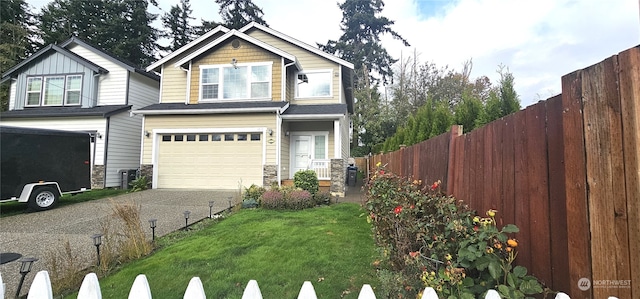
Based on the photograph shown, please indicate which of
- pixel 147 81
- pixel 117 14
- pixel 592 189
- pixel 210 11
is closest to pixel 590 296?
pixel 592 189

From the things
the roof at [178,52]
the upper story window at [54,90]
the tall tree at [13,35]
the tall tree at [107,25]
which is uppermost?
the tall tree at [107,25]

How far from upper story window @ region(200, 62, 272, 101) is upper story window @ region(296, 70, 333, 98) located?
165cm

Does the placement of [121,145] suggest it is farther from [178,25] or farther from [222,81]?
[178,25]

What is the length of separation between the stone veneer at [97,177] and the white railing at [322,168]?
8.79 meters

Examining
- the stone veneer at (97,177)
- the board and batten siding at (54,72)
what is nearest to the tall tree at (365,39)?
the board and batten siding at (54,72)

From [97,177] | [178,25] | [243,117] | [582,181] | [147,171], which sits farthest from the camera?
[178,25]

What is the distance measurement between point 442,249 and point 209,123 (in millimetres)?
10964

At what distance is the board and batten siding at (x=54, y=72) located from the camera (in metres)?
13.7

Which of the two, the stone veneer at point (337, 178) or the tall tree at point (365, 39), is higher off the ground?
the tall tree at point (365, 39)

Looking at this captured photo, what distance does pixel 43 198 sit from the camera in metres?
7.78

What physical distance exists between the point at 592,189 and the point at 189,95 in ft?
43.4

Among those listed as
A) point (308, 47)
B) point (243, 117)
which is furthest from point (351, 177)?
point (308, 47)

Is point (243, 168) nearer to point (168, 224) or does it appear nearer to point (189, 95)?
point (189, 95)

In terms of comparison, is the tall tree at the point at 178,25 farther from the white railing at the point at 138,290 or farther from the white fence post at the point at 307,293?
the white fence post at the point at 307,293
